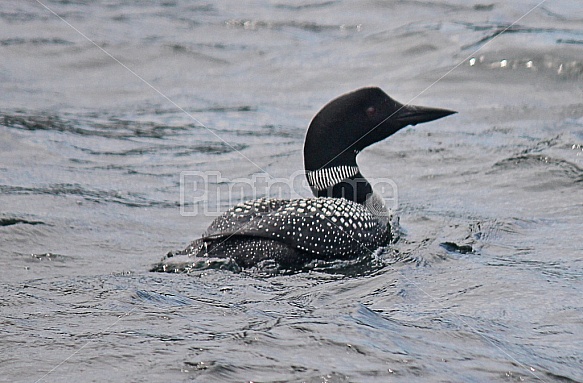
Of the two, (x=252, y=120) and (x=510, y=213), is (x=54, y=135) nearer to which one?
(x=252, y=120)

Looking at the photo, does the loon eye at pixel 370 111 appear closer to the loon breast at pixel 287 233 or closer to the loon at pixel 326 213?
the loon at pixel 326 213

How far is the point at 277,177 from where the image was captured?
6.81 m

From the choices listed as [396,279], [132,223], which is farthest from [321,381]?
[132,223]

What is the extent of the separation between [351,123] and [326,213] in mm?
743

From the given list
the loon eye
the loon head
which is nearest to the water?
the loon head

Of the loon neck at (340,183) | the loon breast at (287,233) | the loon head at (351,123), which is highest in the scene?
the loon head at (351,123)

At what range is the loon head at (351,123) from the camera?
202 inches

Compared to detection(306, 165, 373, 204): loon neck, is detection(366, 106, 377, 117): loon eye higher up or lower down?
higher up

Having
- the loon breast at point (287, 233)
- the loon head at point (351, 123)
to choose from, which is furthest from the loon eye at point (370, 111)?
the loon breast at point (287, 233)

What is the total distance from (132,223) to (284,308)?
6.54 feet

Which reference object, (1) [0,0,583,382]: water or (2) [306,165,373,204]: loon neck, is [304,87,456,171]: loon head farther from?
(1) [0,0,583,382]: water

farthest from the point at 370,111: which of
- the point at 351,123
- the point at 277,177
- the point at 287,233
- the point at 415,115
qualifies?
the point at 277,177

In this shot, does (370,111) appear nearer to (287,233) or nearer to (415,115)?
(415,115)

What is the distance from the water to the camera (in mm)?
3418
